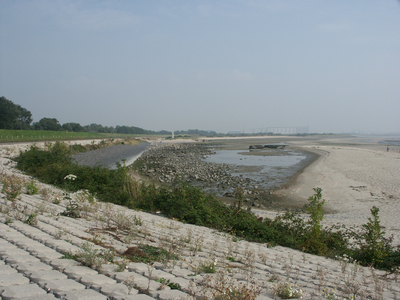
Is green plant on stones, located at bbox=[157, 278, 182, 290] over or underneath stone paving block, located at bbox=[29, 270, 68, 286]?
underneath

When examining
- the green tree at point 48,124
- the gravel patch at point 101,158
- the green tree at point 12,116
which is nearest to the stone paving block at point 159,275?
the gravel patch at point 101,158

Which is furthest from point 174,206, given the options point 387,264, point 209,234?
point 387,264

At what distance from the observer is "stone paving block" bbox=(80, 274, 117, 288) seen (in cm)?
323

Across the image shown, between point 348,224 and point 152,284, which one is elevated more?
point 152,284

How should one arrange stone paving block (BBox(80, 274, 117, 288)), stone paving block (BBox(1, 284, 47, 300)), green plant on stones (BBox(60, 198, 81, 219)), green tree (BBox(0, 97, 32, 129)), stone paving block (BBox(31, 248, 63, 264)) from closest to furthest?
stone paving block (BBox(1, 284, 47, 300))
stone paving block (BBox(80, 274, 117, 288))
stone paving block (BBox(31, 248, 63, 264))
green plant on stones (BBox(60, 198, 81, 219))
green tree (BBox(0, 97, 32, 129))

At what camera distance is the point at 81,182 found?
465 inches

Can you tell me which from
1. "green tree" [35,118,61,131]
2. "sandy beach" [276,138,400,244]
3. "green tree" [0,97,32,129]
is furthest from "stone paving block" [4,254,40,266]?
"green tree" [35,118,61,131]

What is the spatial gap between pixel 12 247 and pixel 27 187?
5550 millimetres

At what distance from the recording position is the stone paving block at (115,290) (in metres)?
3.03

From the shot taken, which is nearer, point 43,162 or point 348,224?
point 348,224

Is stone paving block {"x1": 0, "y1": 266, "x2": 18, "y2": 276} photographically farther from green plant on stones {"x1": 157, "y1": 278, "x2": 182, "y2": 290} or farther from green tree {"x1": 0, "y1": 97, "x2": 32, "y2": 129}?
green tree {"x1": 0, "y1": 97, "x2": 32, "y2": 129}

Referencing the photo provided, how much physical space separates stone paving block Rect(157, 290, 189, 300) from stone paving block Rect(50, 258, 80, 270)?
144cm

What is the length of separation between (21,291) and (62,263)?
86 cm

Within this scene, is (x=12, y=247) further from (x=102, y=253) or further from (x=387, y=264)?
(x=387, y=264)
